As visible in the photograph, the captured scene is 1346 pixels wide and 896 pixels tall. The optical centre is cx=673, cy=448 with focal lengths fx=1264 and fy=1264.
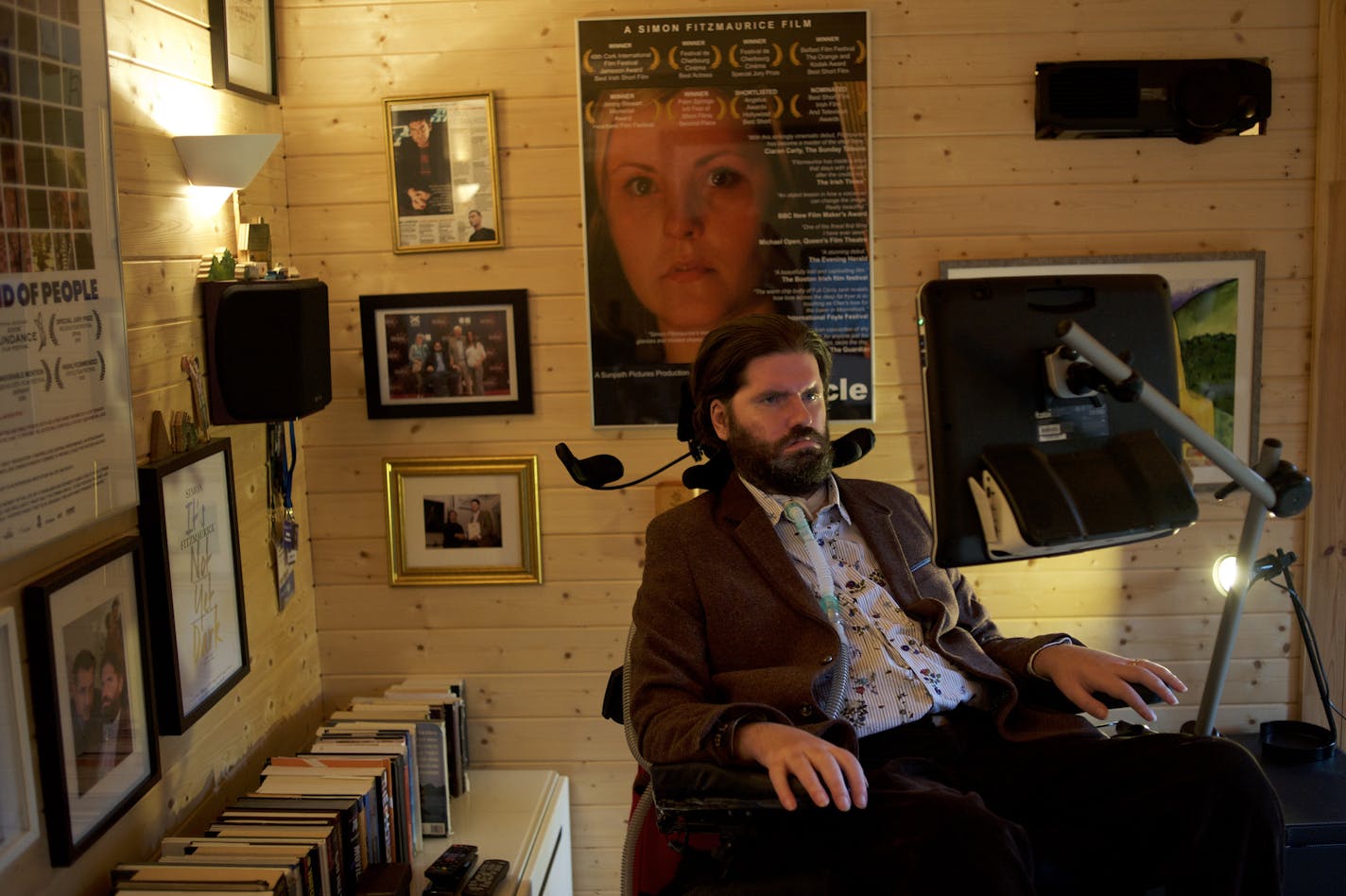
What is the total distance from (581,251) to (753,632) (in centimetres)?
123

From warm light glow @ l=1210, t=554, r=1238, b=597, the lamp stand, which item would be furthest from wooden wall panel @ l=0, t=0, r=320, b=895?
warm light glow @ l=1210, t=554, r=1238, b=597

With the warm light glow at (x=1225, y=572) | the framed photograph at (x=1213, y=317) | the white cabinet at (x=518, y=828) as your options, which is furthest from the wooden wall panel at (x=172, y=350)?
the warm light glow at (x=1225, y=572)

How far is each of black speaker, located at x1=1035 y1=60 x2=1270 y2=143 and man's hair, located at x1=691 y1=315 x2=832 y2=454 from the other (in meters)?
1.01

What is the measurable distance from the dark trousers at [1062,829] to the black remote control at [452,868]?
86cm

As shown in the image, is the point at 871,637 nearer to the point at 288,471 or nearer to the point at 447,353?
the point at 447,353

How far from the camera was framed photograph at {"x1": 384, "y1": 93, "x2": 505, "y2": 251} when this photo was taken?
3021 millimetres

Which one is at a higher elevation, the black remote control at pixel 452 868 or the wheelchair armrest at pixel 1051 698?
the wheelchair armrest at pixel 1051 698

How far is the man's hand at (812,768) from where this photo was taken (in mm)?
1752

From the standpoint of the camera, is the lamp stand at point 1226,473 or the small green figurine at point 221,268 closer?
the lamp stand at point 1226,473

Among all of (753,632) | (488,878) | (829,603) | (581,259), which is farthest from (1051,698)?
(581,259)

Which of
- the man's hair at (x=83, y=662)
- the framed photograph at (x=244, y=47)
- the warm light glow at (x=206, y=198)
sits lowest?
the man's hair at (x=83, y=662)

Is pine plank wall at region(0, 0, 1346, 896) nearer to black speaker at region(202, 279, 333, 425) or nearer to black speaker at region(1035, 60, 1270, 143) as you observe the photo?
black speaker at region(1035, 60, 1270, 143)

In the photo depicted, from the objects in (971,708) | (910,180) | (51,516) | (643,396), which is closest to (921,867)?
(971,708)

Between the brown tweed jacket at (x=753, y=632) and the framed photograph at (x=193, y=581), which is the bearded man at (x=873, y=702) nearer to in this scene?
the brown tweed jacket at (x=753, y=632)
